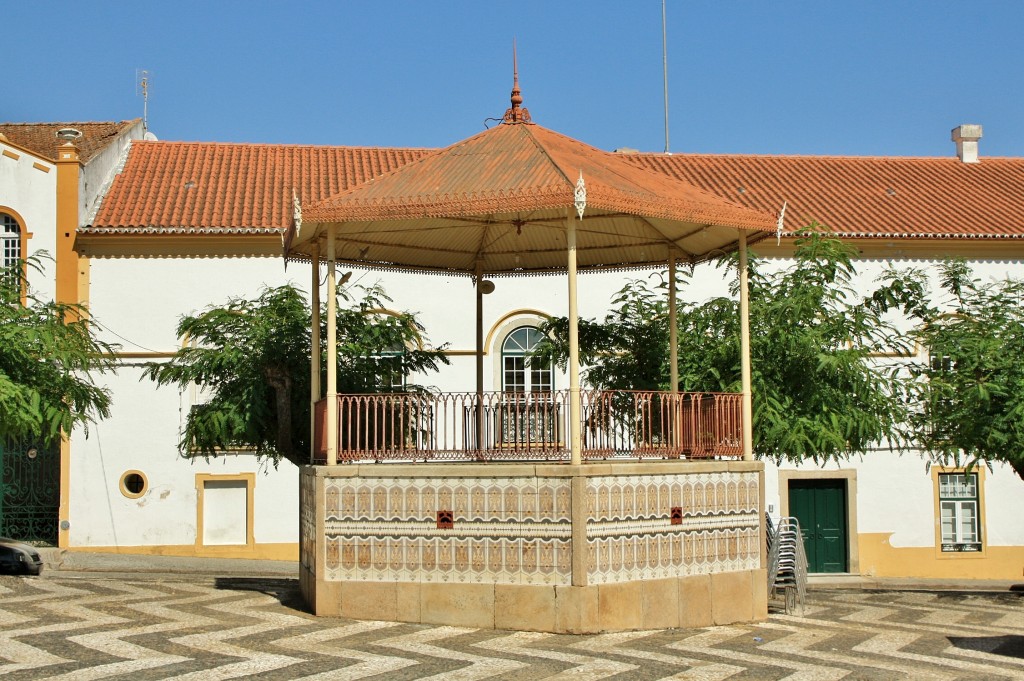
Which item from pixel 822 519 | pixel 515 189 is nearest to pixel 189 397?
pixel 822 519

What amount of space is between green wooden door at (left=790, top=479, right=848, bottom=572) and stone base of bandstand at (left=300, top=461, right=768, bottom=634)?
1080 cm

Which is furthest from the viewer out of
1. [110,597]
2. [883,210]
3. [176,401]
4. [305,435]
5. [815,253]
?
[883,210]

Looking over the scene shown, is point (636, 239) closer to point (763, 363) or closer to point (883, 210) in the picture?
point (763, 363)

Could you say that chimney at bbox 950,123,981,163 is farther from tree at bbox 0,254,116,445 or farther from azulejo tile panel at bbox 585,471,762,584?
tree at bbox 0,254,116,445

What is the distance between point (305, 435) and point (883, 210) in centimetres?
1384

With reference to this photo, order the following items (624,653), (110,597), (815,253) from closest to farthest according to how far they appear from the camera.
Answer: (624,653) → (110,597) → (815,253)

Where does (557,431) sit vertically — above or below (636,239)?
below

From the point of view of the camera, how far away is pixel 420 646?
32.1 ft

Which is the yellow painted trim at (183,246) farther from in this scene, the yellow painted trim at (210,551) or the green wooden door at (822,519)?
the green wooden door at (822,519)

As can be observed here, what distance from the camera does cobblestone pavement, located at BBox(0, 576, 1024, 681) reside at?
891 cm

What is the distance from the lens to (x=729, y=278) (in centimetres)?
2194

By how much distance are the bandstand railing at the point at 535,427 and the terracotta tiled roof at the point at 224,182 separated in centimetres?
956

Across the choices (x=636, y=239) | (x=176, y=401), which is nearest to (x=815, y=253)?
(x=636, y=239)

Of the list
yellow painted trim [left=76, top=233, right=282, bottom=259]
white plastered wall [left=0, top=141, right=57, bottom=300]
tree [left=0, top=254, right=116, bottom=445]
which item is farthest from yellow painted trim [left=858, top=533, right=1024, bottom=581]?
white plastered wall [left=0, top=141, right=57, bottom=300]
